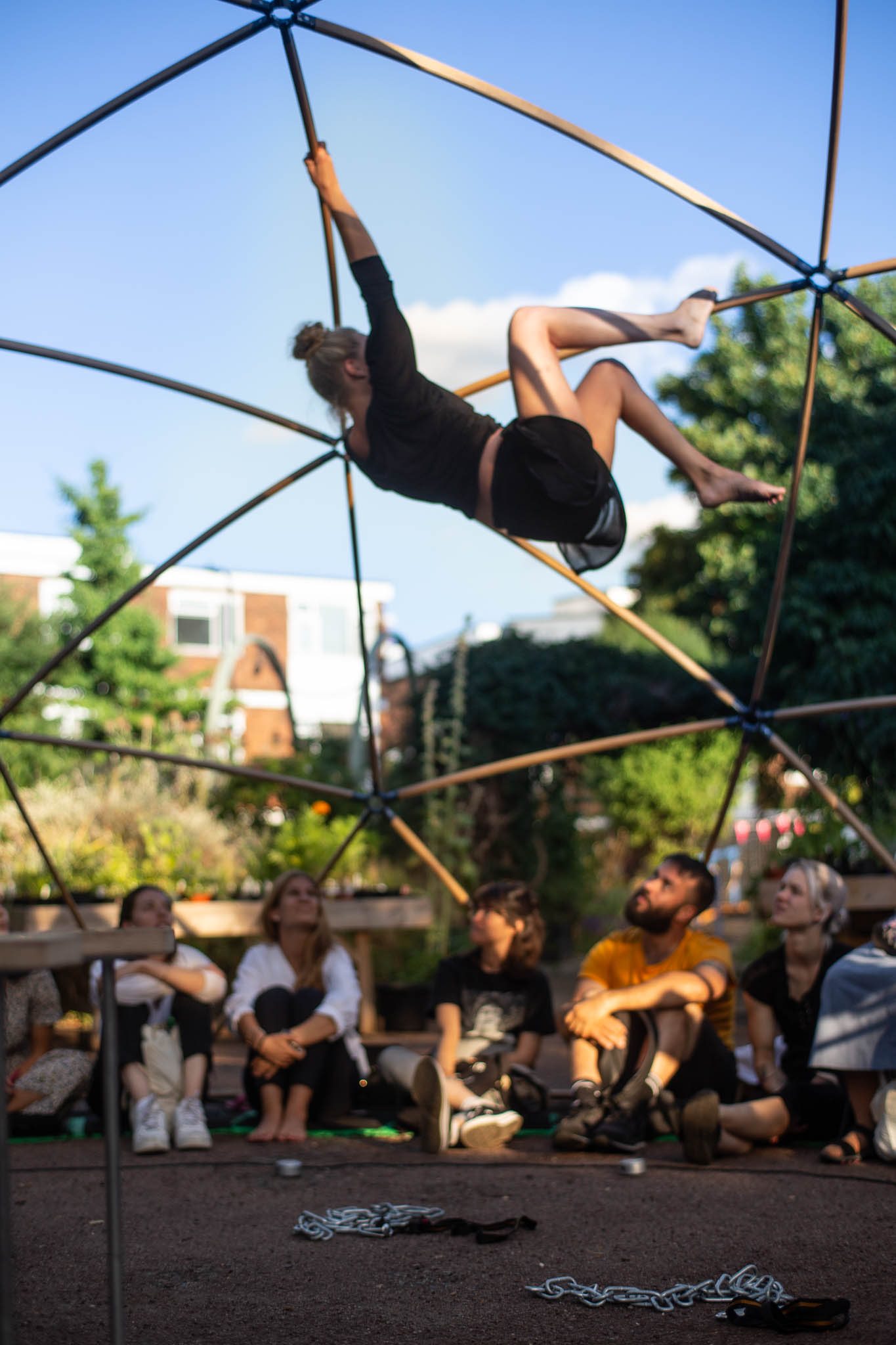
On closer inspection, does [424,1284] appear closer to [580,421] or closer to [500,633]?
[580,421]

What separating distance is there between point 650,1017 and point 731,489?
1937mm

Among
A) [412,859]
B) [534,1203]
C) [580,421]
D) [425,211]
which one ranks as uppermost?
[425,211]

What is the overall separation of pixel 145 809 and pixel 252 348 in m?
4.22

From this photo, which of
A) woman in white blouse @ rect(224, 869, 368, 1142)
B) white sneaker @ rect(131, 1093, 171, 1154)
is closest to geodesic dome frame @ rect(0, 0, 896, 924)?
woman in white blouse @ rect(224, 869, 368, 1142)

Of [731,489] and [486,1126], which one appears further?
[486,1126]

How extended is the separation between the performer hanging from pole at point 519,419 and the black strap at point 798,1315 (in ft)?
6.19

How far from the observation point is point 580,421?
343cm

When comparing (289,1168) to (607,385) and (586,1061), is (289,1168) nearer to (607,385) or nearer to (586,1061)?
(586,1061)

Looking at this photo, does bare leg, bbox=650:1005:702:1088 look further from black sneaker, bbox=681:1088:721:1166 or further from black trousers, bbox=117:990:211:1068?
black trousers, bbox=117:990:211:1068

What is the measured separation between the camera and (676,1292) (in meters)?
2.84

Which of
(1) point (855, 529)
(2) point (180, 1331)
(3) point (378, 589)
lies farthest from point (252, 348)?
(3) point (378, 589)

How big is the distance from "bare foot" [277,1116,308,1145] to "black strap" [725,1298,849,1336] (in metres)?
2.31

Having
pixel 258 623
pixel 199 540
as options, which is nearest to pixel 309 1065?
pixel 199 540

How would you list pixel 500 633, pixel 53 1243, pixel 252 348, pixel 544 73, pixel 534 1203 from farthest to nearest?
pixel 500 633, pixel 252 348, pixel 544 73, pixel 534 1203, pixel 53 1243
